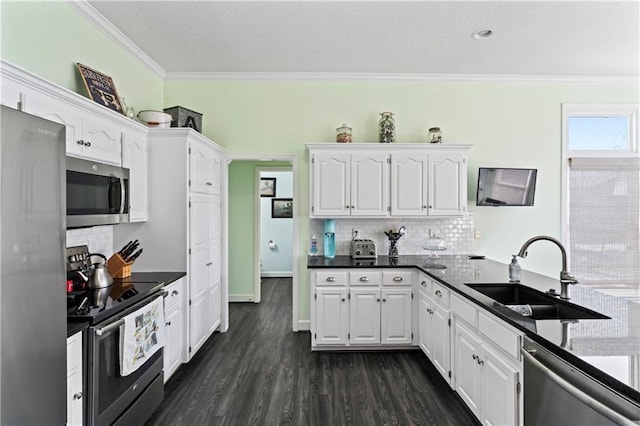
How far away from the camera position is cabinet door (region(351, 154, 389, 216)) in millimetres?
3777

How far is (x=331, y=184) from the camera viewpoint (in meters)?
3.78

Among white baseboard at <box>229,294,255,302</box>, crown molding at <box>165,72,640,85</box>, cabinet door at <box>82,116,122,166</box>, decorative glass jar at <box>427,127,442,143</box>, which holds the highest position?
crown molding at <box>165,72,640,85</box>

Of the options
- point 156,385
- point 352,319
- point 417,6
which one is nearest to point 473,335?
point 352,319

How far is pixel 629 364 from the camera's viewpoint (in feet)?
4.02

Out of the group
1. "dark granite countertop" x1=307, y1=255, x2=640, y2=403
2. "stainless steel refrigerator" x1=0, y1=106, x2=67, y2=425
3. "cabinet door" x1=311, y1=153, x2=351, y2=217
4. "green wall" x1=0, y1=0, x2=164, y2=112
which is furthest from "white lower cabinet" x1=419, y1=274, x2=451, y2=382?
"green wall" x1=0, y1=0, x2=164, y2=112

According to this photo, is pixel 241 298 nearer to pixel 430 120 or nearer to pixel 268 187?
pixel 268 187

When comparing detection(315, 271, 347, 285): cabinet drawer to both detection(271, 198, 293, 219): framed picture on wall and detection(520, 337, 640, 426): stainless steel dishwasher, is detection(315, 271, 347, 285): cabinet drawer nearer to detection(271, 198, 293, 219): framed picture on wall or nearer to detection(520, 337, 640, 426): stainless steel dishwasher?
detection(520, 337, 640, 426): stainless steel dishwasher

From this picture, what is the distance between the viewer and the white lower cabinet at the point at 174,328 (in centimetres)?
275

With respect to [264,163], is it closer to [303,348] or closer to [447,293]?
[303,348]

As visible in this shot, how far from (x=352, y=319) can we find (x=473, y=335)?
1.44 m

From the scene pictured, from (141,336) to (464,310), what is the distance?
214 centimetres

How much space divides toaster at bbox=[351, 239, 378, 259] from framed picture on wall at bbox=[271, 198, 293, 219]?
145 inches

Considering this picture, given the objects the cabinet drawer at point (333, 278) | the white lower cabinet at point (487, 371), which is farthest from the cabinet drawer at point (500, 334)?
the cabinet drawer at point (333, 278)

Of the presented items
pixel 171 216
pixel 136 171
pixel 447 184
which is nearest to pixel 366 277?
pixel 447 184
